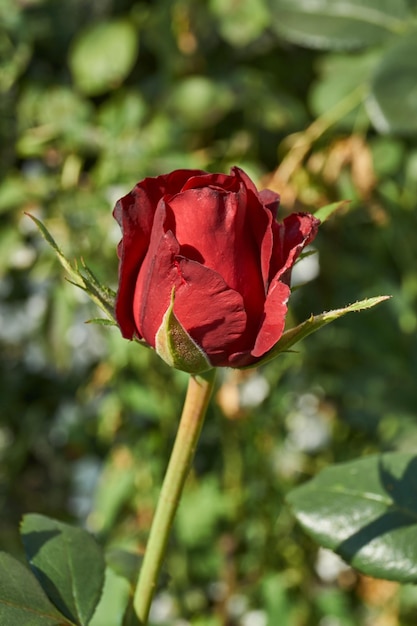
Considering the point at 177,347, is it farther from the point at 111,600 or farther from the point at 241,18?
the point at 241,18

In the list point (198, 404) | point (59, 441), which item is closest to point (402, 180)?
point (59, 441)

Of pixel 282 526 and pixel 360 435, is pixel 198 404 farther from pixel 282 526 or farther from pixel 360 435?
pixel 360 435

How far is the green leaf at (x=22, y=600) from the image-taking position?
16.9 inches

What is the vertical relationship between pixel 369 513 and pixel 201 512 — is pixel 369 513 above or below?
above

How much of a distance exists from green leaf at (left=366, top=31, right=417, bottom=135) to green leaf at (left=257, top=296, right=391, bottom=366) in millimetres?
635

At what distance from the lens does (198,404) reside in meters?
0.45

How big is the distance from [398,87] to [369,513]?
22.9 inches

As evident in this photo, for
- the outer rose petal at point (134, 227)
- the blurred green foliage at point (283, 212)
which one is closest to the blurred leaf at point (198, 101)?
the blurred green foliage at point (283, 212)

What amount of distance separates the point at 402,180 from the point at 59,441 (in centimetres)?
90

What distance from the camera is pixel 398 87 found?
1.00 metres

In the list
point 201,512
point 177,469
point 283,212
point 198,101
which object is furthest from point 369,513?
point 198,101

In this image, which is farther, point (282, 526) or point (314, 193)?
point (282, 526)

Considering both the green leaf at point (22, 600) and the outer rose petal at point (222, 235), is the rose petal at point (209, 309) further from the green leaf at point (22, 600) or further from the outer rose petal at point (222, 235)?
the green leaf at point (22, 600)

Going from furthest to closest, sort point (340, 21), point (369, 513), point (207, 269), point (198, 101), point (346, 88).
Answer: point (198, 101), point (346, 88), point (340, 21), point (369, 513), point (207, 269)
